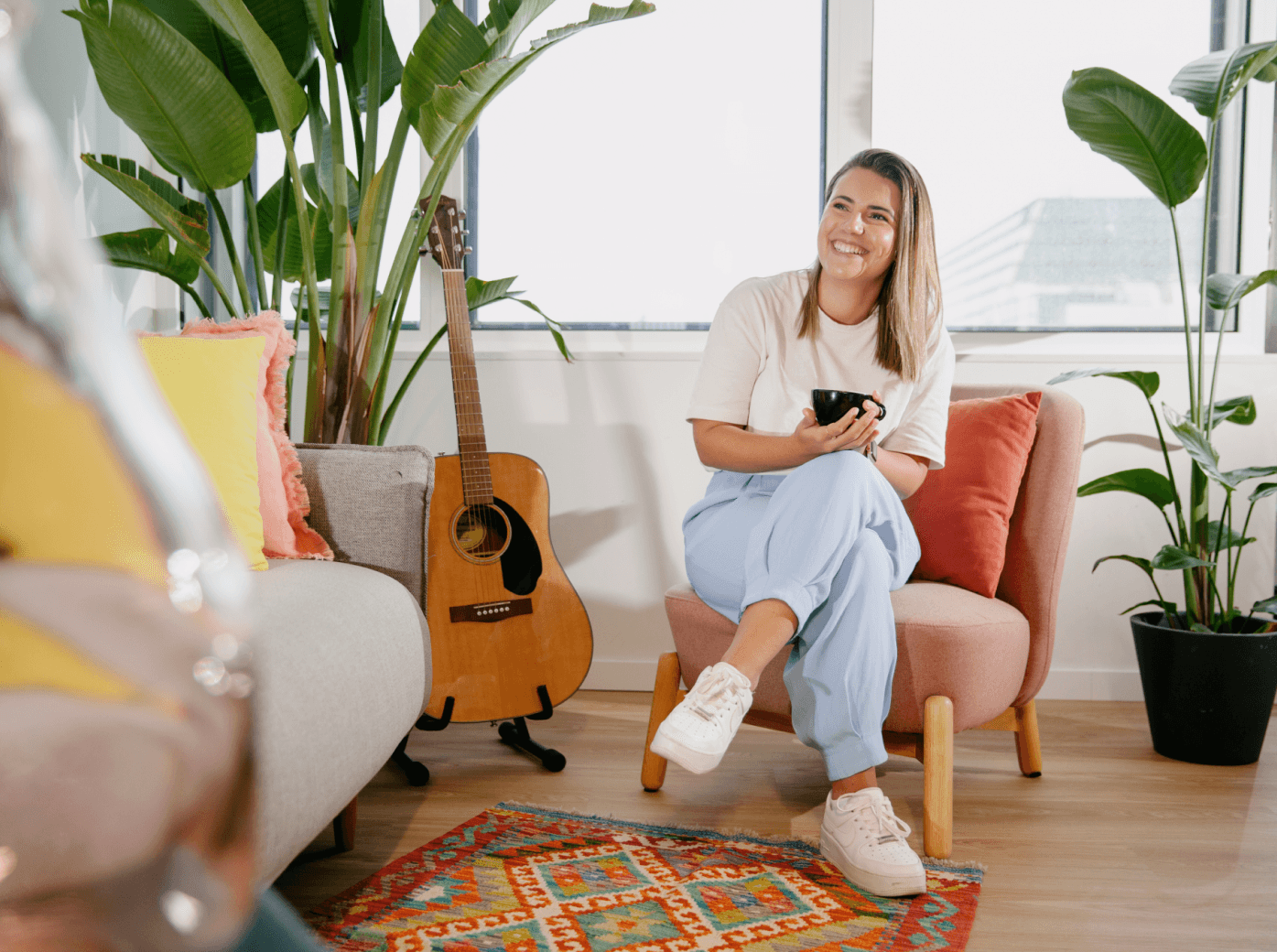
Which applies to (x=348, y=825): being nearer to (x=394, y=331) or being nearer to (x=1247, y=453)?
(x=394, y=331)

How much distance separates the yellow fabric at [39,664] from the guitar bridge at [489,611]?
1711mm

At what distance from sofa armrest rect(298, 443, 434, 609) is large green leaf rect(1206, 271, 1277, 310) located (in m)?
1.74

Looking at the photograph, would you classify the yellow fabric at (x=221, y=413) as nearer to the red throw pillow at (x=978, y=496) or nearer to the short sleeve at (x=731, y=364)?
the short sleeve at (x=731, y=364)

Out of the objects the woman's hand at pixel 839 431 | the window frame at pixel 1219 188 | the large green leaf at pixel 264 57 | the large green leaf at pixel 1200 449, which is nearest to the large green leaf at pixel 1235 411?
the large green leaf at pixel 1200 449

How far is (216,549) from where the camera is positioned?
81 millimetres

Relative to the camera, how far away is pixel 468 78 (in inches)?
62.2

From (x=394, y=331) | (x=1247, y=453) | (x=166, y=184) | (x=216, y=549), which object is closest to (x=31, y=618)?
(x=216, y=549)

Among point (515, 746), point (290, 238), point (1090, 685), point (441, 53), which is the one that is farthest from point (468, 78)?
point (1090, 685)

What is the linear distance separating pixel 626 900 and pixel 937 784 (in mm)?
508

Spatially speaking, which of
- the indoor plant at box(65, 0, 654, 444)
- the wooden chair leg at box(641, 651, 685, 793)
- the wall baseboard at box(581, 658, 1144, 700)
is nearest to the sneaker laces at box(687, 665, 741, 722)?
the wooden chair leg at box(641, 651, 685, 793)

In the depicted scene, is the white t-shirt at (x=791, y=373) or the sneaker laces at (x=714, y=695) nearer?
the sneaker laces at (x=714, y=695)

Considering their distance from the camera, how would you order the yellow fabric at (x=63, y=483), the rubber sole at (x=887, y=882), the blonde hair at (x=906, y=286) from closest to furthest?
the yellow fabric at (x=63, y=483) → the rubber sole at (x=887, y=882) → the blonde hair at (x=906, y=286)

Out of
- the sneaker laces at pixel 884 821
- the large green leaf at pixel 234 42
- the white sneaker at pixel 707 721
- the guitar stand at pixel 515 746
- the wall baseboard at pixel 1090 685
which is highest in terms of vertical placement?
the large green leaf at pixel 234 42

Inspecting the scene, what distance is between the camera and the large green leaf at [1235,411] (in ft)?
6.45
